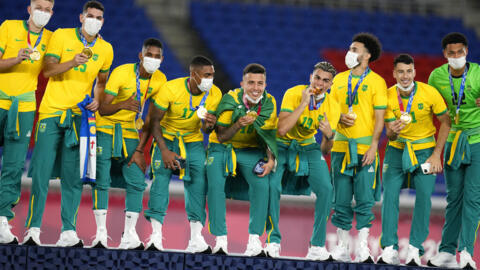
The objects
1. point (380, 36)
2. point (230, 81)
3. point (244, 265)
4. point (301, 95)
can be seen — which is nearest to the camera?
point (244, 265)

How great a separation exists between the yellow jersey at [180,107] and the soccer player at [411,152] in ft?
5.48

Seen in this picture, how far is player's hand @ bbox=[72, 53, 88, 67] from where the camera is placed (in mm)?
5016

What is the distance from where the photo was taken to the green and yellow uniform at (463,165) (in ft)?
17.8

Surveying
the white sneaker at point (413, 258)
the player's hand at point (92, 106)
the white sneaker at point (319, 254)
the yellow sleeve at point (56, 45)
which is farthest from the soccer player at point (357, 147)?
the yellow sleeve at point (56, 45)

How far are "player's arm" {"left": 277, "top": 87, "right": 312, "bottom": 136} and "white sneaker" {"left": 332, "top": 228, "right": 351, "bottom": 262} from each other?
42.5 inches

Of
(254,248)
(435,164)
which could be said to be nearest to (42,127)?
(254,248)

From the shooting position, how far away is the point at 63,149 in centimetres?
530

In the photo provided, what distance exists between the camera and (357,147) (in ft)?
18.0

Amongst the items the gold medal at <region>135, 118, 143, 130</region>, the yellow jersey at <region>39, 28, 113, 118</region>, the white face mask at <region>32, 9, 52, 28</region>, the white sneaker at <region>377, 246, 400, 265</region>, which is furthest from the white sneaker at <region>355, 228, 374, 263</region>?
the white face mask at <region>32, 9, 52, 28</region>

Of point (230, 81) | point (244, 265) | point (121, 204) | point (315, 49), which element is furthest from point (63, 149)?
point (315, 49)

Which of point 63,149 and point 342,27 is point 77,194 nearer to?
point 63,149

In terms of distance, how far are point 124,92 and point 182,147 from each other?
727mm

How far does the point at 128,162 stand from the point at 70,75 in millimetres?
925

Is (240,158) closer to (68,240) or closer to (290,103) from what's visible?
(290,103)
